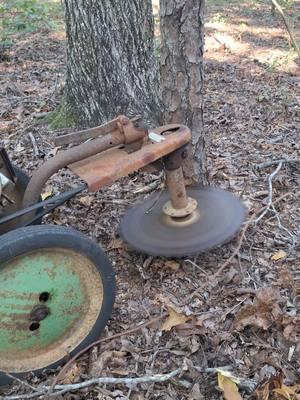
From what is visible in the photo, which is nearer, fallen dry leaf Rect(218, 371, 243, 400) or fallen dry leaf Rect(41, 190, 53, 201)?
fallen dry leaf Rect(218, 371, 243, 400)

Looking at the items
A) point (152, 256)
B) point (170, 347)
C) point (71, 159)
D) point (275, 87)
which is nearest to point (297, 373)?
point (170, 347)

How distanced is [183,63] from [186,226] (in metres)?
1.09

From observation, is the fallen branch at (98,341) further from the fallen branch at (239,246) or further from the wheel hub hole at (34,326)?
the fallen branch at (239,246)

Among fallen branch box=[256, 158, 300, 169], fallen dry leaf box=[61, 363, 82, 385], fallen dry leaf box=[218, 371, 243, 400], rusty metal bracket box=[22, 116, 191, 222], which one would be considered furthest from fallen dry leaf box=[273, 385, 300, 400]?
fallen branch box=[256, 158, 300, 169]

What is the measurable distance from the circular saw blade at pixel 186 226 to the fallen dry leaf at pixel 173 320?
395 mm

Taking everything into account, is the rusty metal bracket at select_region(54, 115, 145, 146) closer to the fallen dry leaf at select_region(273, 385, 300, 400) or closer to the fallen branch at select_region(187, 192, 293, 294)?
the fallen branch at select_region(187, 192, 293, 294)

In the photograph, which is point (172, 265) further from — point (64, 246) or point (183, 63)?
point (183, 63)

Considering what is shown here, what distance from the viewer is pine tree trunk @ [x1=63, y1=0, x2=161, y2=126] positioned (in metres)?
4.21

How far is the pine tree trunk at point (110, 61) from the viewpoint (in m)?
4.21

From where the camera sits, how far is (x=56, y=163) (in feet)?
9.01

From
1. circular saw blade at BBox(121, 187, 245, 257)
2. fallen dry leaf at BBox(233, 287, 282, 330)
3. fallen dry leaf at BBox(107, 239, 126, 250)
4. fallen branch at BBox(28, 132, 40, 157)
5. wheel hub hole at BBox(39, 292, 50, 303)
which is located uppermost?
wheel hub hole at BBox(39, 292, 50, 303)

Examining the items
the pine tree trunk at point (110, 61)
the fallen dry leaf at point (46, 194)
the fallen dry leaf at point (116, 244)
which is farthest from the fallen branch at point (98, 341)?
the pine tree trunk at point (110, 61)

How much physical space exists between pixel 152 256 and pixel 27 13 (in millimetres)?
7049

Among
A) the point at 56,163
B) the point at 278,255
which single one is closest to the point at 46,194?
the point at 56,163
